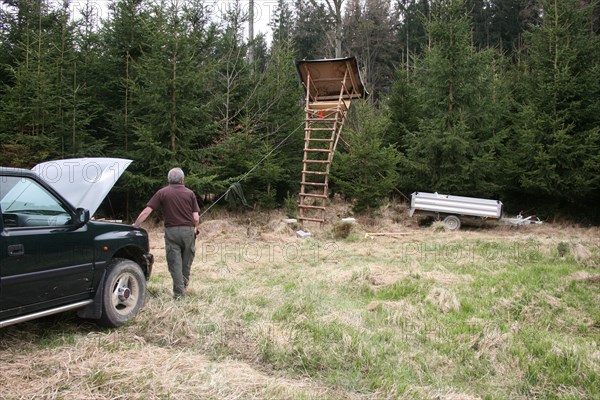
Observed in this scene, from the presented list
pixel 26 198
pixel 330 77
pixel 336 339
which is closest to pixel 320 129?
pixel 330 77

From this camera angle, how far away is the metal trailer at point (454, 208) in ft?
47.4

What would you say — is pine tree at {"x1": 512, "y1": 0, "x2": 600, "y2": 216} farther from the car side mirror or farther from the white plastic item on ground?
the car side mirror

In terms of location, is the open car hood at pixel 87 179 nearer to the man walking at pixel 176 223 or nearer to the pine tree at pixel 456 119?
the man walking at pixel 176 223

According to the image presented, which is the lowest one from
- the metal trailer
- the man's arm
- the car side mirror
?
the metal trailer

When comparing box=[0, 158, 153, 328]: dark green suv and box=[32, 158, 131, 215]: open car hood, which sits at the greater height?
box=[32, 158, 131, 215]: open car hood

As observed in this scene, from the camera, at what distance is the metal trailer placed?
14.5 m

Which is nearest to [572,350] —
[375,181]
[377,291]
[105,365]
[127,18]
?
[377,291]

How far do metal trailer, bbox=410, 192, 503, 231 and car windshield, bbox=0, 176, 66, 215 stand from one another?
12150 mm

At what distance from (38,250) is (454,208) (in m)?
12.9

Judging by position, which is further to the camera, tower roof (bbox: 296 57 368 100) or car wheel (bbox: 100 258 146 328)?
tower roof (bbox: 296 57 368 100)

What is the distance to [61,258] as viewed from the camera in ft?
14.8

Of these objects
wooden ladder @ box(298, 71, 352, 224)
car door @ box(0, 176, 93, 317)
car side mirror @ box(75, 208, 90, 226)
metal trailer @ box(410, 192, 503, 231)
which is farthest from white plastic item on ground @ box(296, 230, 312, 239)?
car side mirror @ box(75, 208, 90, 226)

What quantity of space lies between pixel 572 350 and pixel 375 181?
10.9 meters

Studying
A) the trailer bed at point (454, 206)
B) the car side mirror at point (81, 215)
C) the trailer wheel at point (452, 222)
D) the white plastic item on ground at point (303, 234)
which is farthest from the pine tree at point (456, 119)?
the car side mirror at point (81, 215)
